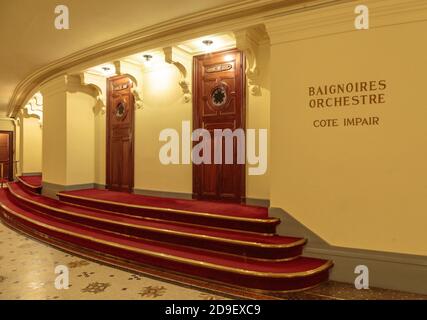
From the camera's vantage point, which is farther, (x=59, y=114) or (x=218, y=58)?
(x=59, y=114)

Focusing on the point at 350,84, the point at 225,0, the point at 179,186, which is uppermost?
the point at 225,0

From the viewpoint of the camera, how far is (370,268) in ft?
9.24

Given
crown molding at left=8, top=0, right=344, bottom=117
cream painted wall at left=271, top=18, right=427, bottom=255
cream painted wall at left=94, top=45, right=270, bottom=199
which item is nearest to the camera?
cream painted wall at left=271, top=18, right=427, bottom=255

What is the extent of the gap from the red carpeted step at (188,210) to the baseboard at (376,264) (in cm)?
48

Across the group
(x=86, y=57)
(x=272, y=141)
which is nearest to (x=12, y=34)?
(x=86, y=57)

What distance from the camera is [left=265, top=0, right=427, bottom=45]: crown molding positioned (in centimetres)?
271

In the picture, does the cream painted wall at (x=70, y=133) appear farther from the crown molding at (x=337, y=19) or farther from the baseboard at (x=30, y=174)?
the baseboard at (x=30, y=174)

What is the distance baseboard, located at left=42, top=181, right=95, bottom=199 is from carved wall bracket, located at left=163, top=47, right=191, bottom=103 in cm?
312

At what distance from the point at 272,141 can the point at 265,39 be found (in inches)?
66.5

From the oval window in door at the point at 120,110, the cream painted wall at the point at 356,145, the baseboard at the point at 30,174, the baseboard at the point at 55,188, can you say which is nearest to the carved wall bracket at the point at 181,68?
the oval window in door at the point at 120,110

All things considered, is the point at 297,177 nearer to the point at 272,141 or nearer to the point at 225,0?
the point at 272,141

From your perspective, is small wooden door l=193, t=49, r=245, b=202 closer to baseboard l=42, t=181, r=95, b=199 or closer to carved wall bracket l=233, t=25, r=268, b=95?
carved wall bracket l=233, t=25, r=268, b=95

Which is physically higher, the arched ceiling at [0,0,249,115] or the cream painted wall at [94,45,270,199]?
the arched ceiling at [0,0,249,115]

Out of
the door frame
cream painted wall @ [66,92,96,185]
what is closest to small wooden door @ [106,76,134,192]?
cream painted wall @ [66,92,96,185]
